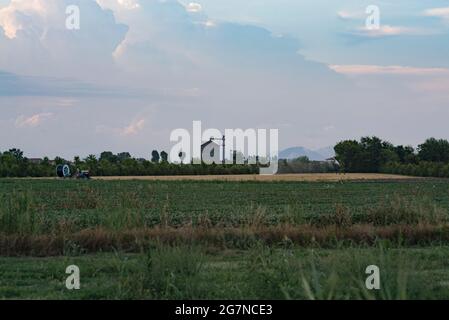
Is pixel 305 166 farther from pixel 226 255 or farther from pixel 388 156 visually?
pixel 226 255

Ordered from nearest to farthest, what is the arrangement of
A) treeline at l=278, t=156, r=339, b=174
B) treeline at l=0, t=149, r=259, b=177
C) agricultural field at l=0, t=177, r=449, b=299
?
agricultural field at l=0, t=177, r=449, b=299
treeline at l=0, t=149, r=259, b=177
treeline at l=278, t=156, r=339, b=174

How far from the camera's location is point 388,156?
98000mm

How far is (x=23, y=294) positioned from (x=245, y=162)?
79.6 m

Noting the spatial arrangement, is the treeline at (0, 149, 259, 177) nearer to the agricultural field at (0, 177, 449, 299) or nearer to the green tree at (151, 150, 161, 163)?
the green tree at (151, 150, 161, 163)

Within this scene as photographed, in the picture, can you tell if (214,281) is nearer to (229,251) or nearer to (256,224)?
(229,251)

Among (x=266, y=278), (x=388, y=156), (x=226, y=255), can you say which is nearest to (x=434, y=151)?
(x=388, y=156)

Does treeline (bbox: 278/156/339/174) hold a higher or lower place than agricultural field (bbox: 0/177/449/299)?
higher

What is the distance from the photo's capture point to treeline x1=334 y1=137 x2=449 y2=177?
294ft

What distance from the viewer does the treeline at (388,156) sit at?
294 ft

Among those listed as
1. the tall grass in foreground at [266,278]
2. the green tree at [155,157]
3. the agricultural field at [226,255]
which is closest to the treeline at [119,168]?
the green tree at [155,157]

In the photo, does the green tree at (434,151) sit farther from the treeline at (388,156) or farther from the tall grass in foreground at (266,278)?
the tall grass in foreground at (266,278)

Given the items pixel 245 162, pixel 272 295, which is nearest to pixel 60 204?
pixel 272 295

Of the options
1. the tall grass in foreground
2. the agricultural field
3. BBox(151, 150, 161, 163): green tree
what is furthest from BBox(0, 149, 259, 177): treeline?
the tall grass in foreground
